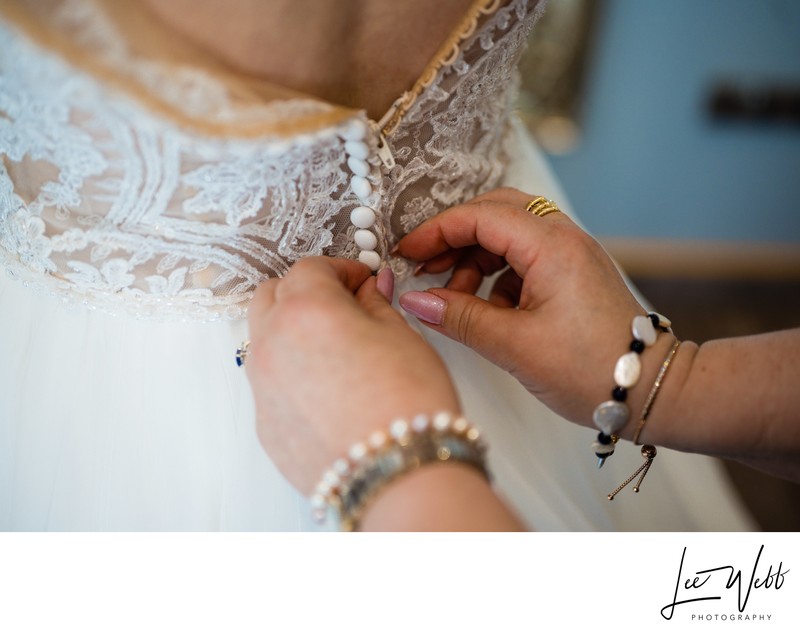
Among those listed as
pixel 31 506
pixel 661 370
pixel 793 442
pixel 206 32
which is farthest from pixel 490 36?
pixel 31 506

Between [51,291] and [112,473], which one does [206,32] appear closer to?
[51,291]

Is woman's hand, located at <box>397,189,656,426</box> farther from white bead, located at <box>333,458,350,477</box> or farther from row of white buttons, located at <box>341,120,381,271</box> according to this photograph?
white bead, located at <box>333,458,350,477</box>

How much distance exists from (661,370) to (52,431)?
63cm

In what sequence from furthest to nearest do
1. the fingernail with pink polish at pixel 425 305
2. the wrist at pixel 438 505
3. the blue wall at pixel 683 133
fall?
the blue wall at pixel 683 133
the fingernail with pink polish at pixel 425 305
the wrist at pixel 438 505

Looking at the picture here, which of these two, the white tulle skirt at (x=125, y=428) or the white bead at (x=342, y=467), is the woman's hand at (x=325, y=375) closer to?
the white bead at (x=342, y=467)

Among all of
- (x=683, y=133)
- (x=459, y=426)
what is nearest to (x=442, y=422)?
(x=459, y=426)

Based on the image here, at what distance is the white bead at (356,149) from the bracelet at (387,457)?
257 mm

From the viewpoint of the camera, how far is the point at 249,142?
1.67ft

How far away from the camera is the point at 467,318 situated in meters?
0.66

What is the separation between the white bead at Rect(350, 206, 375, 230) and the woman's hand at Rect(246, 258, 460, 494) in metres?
0.10

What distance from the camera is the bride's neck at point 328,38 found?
524 millimetres

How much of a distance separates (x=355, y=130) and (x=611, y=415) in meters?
0.37

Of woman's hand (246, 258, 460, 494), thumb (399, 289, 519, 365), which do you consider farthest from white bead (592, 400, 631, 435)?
woman's hand (246, 258, 460, 494)

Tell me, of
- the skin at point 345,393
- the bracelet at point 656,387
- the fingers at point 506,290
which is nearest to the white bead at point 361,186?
the skin at point 345,393
